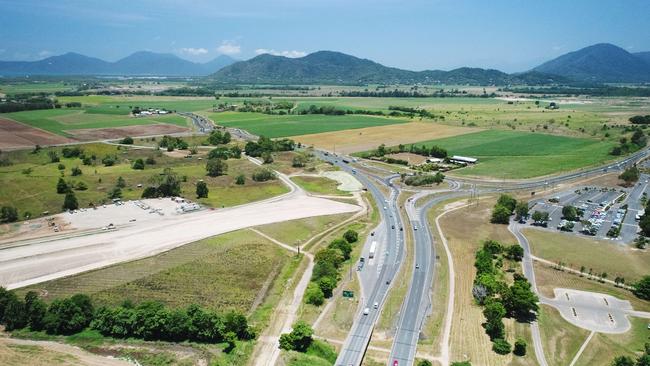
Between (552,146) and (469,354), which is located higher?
(552,146)

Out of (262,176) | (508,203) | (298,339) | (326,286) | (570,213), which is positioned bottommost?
(298,339)

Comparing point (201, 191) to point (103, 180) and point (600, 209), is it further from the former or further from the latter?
point (600, 209)

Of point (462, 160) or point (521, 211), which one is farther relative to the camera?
point (462, 160)

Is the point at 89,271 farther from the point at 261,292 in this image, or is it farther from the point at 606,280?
the point at 606,280

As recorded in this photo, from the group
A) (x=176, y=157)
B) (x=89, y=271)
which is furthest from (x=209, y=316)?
(x=176, y=157)

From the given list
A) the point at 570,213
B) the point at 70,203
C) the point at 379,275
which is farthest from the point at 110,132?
the point at 570,213

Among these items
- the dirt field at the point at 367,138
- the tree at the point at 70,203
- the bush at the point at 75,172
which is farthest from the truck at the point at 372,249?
the bush at the point at 75,172
